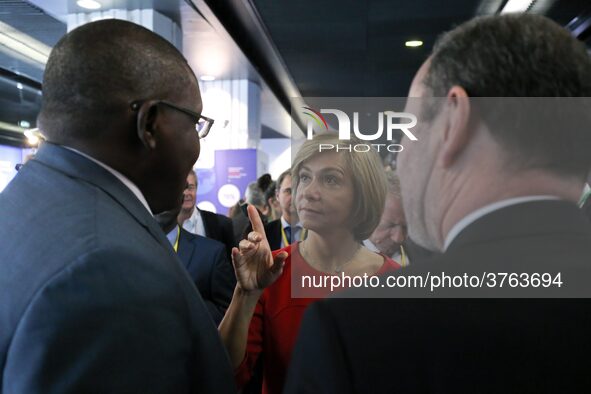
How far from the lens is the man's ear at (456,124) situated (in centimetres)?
57

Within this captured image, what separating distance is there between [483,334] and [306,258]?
1.84ft

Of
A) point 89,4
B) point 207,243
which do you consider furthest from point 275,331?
point 89,4

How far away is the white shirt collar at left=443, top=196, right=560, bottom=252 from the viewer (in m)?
0.56

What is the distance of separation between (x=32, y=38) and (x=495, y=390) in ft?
26.1

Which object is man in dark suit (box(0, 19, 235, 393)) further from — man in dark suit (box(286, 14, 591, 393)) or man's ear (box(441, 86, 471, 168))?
man's ear (box(441, 86, 471, 168))

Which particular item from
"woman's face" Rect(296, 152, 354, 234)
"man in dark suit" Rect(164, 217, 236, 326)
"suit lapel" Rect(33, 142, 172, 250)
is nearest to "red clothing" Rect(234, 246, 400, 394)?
"woman's face" Rect(296, 152, 354, 234)

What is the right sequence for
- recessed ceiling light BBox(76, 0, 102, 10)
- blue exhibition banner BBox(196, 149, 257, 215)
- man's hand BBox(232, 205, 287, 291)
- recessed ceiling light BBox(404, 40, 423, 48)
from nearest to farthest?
man's hand BBox(232, 205, 287, 291), recessed ceiling light BBox(76, 0, 102, 10), blue exhibition banner BBox(196, 149, 257, 215), recessed ceiling light BBox(404, 40, 423, 48)

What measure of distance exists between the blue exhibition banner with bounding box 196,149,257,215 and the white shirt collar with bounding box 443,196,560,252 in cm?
645

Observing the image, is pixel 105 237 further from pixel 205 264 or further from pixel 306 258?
pixel 205 264

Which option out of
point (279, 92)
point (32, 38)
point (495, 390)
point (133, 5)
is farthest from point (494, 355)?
point (279, 92)

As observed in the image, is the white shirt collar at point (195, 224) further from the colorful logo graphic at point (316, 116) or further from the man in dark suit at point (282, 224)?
the colorful logo graphic at point (316, 116)

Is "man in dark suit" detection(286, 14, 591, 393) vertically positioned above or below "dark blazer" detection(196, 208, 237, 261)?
above

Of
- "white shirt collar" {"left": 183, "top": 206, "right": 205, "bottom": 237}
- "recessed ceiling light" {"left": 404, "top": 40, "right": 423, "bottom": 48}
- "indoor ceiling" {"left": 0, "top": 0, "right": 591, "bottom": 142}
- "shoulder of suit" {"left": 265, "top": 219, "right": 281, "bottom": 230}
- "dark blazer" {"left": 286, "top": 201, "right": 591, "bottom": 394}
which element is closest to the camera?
"dark blazer" {"left": 286, "top": 201, "right": 591, "bottom": 394}

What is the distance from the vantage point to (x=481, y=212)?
0.58 metres
